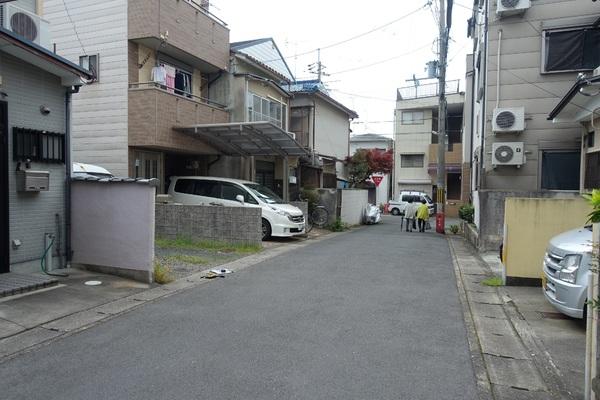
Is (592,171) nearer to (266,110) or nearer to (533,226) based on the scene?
(533,226)

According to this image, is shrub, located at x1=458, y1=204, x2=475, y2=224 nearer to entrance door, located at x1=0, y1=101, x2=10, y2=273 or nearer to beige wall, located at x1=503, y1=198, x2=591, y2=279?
beige wall, located at x1=503, y1=198, x2=591, y2=279

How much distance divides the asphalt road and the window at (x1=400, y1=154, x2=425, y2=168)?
3024cm

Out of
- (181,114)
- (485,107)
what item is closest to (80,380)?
(181,114)

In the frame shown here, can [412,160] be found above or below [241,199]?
above

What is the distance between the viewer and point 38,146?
7.59m

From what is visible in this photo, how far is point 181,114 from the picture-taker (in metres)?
14.1

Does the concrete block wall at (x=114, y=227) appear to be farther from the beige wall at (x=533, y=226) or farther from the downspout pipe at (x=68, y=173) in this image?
the beige wall at (x=533, y=226)

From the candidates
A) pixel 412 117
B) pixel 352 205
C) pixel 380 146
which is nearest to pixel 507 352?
pixel 352 205

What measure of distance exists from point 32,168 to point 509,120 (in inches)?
490

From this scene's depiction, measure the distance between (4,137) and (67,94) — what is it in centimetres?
153

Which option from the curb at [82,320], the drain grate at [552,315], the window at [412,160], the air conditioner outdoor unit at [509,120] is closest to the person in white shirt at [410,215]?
the air conditioner outdoor unit at [509,120]

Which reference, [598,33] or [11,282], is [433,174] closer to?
[598,33]

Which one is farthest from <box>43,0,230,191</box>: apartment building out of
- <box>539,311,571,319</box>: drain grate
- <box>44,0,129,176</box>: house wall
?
<box>539,311,571,319</box>: drain grate

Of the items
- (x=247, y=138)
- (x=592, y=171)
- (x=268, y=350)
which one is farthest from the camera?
(x=247, y=138)
